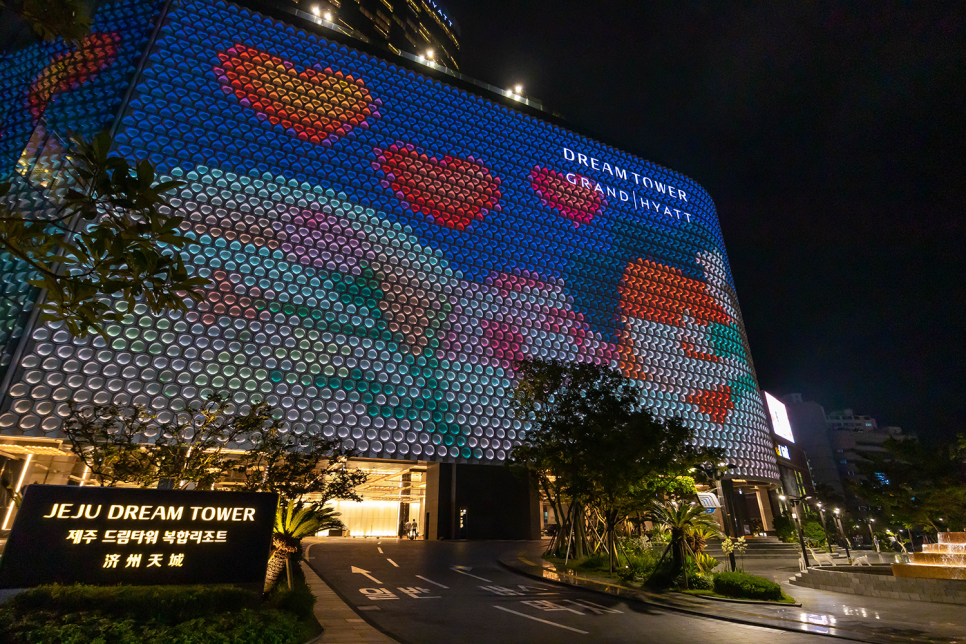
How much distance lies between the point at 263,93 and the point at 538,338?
946 inches

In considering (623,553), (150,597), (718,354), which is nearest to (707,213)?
(718,354)

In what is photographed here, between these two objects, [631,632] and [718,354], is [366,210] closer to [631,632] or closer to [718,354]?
[631,632]

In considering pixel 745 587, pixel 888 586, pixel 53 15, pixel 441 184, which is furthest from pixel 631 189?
pixel 53 15

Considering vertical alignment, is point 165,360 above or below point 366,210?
below

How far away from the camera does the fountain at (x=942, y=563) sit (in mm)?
14062

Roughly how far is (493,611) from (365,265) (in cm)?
2342

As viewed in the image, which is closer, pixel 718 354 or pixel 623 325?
pixel 623 325

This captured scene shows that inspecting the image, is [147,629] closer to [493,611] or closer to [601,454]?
[493,611]

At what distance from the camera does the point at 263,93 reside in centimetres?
3091

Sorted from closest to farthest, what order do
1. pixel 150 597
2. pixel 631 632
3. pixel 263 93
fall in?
1. pixel 150 597
2. pixel 631 632
3. pixel 263 93

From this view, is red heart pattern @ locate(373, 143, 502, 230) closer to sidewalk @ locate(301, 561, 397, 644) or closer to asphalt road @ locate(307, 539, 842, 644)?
asphalt road @ locate(307, 539, 842, 644)

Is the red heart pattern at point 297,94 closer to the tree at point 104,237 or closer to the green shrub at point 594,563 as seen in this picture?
the green shrub at point 594,563

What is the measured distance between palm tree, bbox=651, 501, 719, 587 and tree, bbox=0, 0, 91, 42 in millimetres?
17175

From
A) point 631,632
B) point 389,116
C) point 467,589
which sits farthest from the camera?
point 389,116
